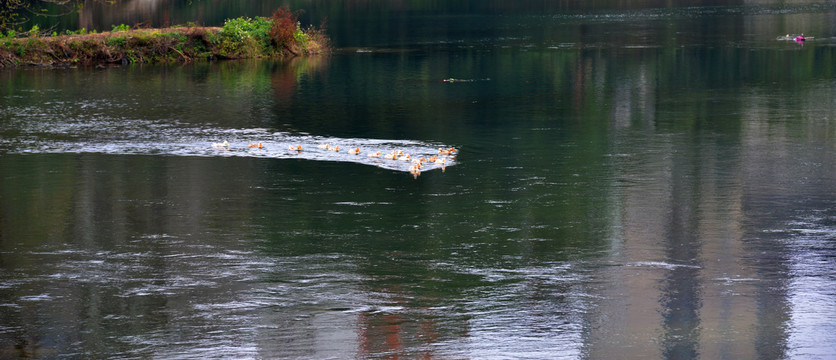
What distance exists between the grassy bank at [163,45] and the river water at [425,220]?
929 cm

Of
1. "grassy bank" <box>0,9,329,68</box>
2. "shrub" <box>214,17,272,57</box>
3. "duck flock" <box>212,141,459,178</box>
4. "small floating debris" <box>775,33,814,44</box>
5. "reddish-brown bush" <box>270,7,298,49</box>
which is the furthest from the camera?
"small floating debris" <box>775,33,814,44</box>

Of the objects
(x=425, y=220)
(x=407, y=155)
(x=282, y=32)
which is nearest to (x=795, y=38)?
(x=282, y=32)

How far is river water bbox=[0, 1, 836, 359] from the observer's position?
1082 cm

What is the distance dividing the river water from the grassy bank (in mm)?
9291

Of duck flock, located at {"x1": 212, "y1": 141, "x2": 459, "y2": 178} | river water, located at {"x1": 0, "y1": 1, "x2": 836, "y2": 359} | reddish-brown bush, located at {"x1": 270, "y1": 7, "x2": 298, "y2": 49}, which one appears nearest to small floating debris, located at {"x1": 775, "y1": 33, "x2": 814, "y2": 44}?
river water, located at {"x1": 0, "y1": 1, "x2": 836, "y2": 359}

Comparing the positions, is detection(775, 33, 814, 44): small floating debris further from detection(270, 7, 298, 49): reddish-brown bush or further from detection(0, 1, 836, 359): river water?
detection(270, 7, 298, 49): reddish-brown bush

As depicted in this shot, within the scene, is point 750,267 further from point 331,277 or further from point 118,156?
point 118,156

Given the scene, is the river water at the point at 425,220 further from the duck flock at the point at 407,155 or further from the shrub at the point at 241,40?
the shrub at the point at 241,40

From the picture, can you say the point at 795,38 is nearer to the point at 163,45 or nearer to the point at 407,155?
the point at 163,45

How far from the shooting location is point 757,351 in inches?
396

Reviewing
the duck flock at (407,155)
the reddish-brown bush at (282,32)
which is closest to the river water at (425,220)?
the duck flock at (407,155)

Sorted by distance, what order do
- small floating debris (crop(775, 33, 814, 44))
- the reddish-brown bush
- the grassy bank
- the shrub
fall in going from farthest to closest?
small floating debris (crop(775, 33, 814, 44)) < the reddish-brown bush < the shrub < the grassy bank

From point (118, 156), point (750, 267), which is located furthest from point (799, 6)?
point (750, 267)

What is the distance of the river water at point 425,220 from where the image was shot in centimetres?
1082
